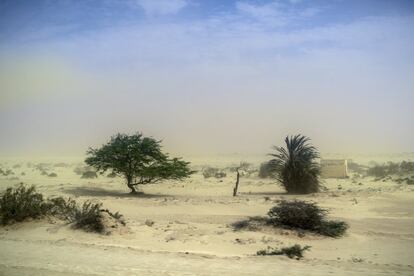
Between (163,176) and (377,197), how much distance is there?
12.0m

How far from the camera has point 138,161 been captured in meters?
27.0

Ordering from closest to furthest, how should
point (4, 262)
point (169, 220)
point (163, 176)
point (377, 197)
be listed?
point (4, 262) → point (169, 220) → point (377, 197) → point (163, 176)

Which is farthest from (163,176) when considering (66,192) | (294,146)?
(294,146)

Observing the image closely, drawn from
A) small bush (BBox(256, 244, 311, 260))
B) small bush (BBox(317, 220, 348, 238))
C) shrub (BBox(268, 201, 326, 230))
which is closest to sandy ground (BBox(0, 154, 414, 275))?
small bush (BBox(317, 220, 348, 238))

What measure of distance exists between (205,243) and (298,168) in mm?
14969

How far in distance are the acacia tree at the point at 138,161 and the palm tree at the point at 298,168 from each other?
19.7 feet

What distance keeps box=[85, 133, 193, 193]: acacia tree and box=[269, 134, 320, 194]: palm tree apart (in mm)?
5997

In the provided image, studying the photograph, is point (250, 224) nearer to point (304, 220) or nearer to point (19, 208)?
point (304, 220)

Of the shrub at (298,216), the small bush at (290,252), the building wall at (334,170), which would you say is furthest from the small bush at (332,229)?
the building wall at (334,170)

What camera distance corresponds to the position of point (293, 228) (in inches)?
599

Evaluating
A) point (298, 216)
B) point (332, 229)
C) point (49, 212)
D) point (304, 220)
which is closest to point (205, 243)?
point (298, 216)

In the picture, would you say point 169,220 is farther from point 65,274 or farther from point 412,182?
point 412,182

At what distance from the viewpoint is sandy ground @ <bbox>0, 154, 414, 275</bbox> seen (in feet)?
31.6

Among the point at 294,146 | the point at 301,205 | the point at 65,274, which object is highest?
the point at 294,146
